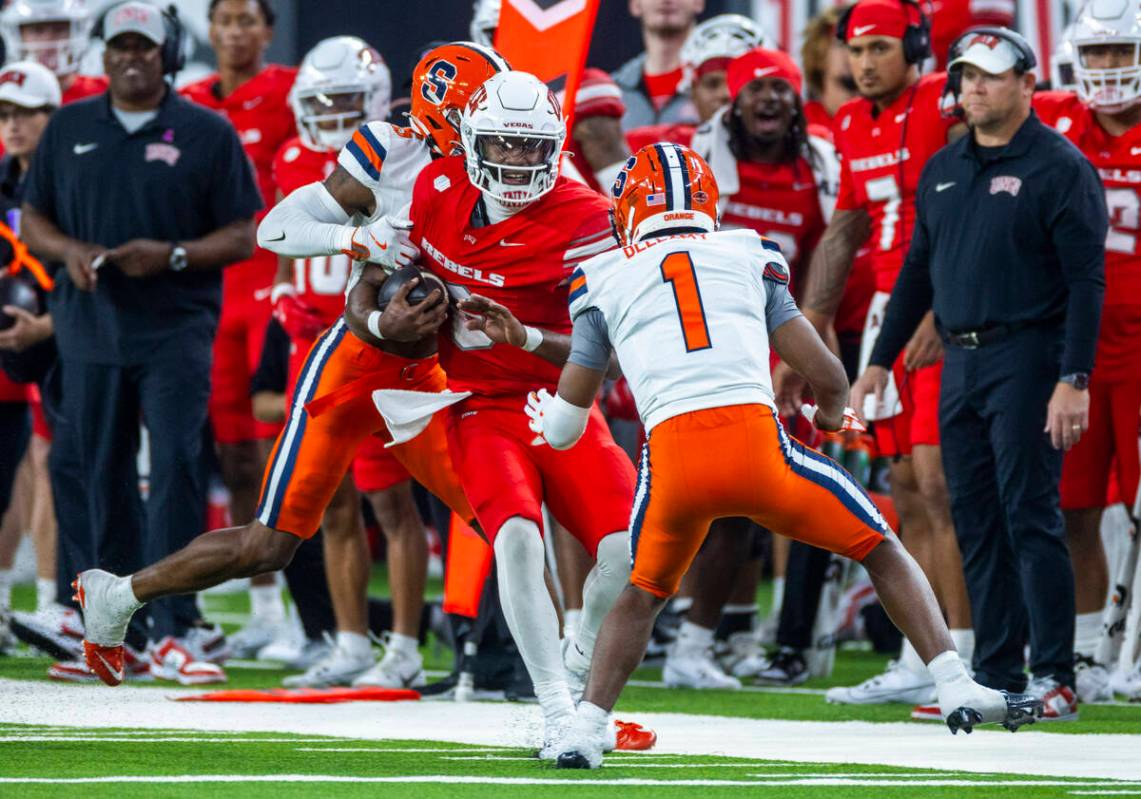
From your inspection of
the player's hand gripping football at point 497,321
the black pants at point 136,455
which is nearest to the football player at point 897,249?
the player's hand gripping football at point 497,321

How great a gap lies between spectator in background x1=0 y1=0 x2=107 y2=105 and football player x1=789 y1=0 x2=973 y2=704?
13.3ft

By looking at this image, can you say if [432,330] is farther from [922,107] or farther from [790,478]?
[922,107]

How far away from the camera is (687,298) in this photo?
5.46 metres

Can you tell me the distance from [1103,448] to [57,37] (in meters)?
5.50

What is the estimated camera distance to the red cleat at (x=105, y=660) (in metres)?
6.59

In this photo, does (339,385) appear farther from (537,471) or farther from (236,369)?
(236,369)

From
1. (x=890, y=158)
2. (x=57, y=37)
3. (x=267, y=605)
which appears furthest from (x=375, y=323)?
(x=57, y=37)

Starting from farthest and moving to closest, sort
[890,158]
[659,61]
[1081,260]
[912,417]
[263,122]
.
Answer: [659,61]
[263,122]
[890,158]
[912,417]
[1081,260]

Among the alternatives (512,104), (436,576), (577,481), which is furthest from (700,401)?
(436,576)

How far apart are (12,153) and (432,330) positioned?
401cm

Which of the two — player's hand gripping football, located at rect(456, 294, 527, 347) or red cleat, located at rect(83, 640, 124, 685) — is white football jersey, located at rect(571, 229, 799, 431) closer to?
player's hand gripping football, located at rect(456, 294, 527, 347)

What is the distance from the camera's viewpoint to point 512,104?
5.96 meters

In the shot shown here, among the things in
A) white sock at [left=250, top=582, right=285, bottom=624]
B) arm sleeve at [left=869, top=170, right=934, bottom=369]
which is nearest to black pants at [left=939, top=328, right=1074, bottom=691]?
arm sleeve at [left=869, top=170, right=934, bottom=369]

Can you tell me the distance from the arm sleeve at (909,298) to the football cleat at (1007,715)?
79.9 inches
